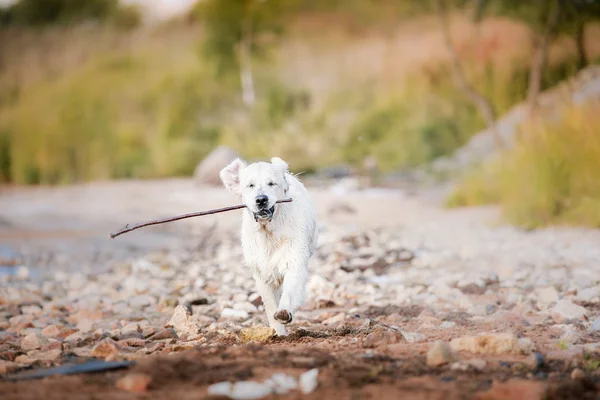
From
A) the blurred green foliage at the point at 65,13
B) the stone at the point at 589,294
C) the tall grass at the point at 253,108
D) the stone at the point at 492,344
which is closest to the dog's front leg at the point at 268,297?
Result: the stone at the point at 492,344

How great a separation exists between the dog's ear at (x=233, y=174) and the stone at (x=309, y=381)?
2222mm

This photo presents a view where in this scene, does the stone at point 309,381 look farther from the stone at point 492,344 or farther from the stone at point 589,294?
the stone at point 589,294

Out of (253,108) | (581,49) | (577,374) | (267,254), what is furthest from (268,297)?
(253,108)

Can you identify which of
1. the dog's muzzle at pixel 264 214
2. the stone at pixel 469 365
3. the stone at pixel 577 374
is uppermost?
the dog's muzzle at pixel 264 214

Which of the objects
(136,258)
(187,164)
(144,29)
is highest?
(144,29)

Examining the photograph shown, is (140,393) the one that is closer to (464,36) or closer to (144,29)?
(464,36)

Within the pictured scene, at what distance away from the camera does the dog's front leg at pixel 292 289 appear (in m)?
4.54

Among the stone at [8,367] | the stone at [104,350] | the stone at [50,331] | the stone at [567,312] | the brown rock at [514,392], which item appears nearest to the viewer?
the brown rock at [514,392]

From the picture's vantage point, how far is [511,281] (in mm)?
6957

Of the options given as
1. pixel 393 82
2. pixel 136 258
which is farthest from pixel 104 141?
pixel 136 258

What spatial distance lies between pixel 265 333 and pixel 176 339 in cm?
66

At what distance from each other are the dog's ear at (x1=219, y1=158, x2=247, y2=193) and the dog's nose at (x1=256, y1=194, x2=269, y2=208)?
0.48m

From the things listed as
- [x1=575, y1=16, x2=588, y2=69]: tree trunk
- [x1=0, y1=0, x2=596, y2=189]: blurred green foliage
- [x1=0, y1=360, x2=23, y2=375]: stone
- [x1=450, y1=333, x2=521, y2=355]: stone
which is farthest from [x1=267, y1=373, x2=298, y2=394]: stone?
[x1=575, y1=16, x2=588, y2=69]: tree trunk

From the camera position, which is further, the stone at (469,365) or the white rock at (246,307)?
the white rock at (246,307)
